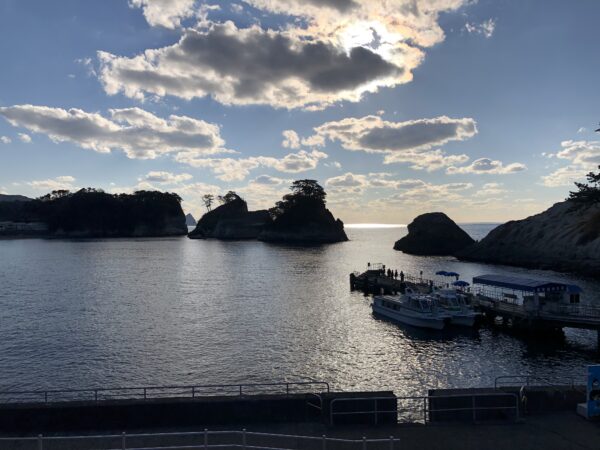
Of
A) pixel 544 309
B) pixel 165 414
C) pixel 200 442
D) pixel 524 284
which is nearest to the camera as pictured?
pixel 200 442

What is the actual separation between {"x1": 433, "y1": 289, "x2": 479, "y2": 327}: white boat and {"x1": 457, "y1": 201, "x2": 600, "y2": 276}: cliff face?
187ft

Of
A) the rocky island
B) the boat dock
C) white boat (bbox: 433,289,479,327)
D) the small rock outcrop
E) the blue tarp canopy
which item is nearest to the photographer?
the boat dock

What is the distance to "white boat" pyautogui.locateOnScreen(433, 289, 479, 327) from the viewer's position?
2062 inches

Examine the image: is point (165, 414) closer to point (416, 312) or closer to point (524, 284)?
point (416, 312)

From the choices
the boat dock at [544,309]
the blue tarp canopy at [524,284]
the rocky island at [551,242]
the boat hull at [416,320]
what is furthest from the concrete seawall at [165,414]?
the rocky island at [551,242]

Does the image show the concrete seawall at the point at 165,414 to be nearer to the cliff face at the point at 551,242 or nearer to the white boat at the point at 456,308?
the white boat at the point at 456,308

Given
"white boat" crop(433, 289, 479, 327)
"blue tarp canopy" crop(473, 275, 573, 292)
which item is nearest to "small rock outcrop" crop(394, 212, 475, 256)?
"blue tarp canopy" crop(473, 275, 573, 292)

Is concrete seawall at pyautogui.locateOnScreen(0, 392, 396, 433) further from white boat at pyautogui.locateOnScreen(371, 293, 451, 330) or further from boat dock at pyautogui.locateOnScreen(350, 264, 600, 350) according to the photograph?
boat dock at pyautogui.locateOnScreen(350, 264, 600, 350)

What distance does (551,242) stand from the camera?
120125 mm

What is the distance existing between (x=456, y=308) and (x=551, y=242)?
8500 centimetres

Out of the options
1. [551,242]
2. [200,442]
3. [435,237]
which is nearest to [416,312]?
[200,442]

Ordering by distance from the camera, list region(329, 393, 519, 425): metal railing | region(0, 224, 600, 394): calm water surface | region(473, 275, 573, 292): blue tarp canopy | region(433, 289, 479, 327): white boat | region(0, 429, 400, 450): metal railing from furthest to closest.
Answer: region(433, 289, 479, 327): white boat
region(473, 275, 573, 292): blue tarp canopy
region(0, 224, 600, 394): calm water surface
region(329, 393, 519, 425): metal railing
region(0, 429, 400, 450): metal railing

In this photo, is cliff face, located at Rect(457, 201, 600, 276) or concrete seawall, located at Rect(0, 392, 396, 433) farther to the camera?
cliff face, located at Rect(457, 201, 600, 276)

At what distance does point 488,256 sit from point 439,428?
431 ft
